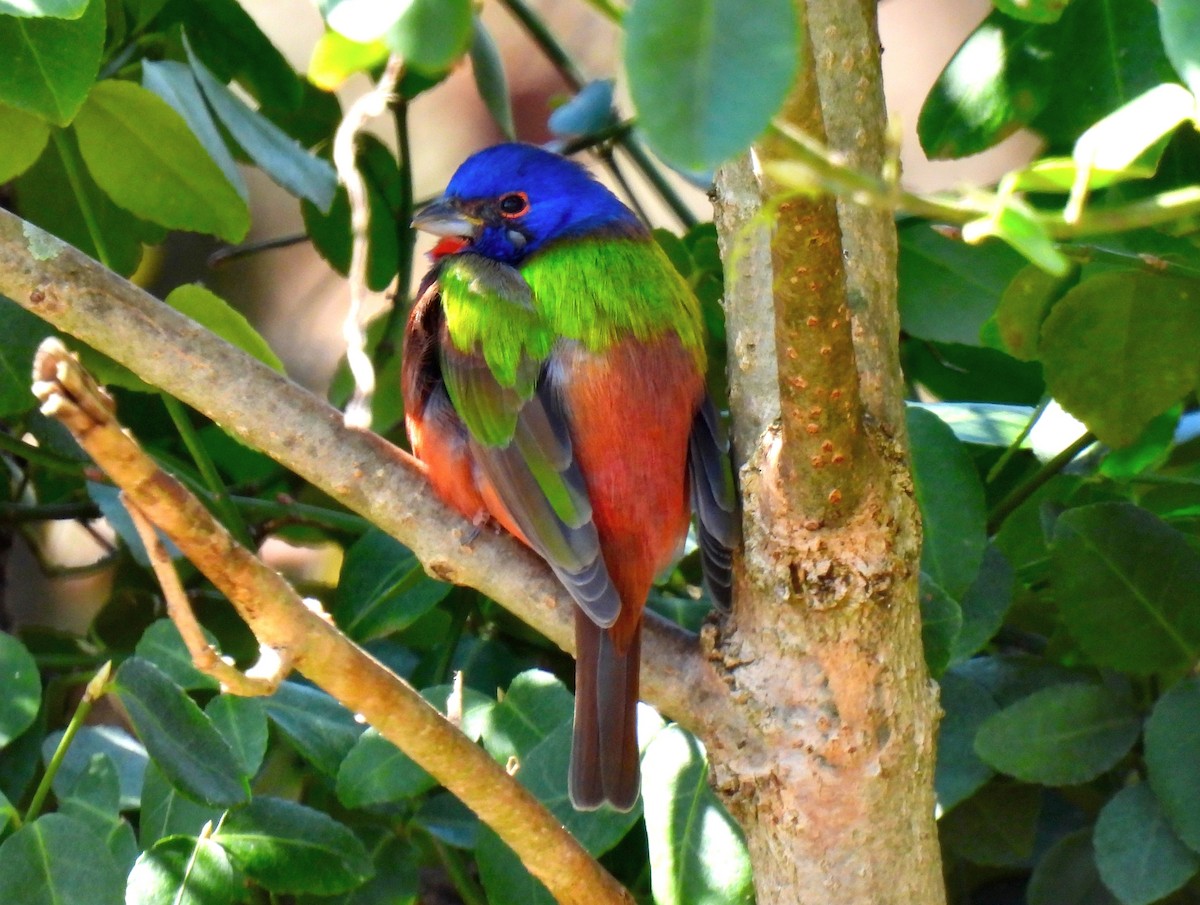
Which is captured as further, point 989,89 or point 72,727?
point 989,89

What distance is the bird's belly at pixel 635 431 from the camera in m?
1.78

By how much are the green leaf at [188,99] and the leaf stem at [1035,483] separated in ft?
3.66

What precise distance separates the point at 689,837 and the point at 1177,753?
0.56 m

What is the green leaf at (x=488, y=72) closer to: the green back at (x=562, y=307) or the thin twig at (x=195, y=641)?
the green back at (x=562, y=307)

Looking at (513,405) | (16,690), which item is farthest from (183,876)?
(513,405)

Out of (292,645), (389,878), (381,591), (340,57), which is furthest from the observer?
(381,591)

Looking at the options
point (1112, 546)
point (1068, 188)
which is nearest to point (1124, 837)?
point (1112, 546)

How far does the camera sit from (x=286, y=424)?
4.79 feet

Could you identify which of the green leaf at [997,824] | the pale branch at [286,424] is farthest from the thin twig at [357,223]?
the green leaf at [997,824]

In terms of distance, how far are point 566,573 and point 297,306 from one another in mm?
2940

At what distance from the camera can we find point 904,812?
1.38 m

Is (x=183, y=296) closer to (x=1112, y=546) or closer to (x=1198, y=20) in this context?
(x=1112, y=546)

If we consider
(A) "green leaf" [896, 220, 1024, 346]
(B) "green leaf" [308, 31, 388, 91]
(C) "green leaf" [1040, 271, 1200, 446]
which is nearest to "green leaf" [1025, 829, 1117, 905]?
(C) "green leaf" [1040, 271, 1200, 446]

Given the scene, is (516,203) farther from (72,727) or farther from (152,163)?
(72,727)
